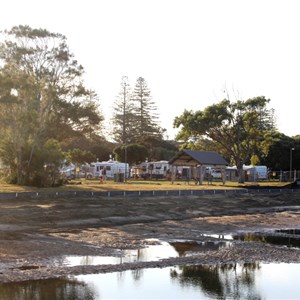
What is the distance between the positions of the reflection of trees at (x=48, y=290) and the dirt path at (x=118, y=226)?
0.60m

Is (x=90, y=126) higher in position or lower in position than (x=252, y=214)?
higher

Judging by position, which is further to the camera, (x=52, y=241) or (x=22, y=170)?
(x=22, y=170)

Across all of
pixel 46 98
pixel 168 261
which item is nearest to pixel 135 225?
pixel 168 261

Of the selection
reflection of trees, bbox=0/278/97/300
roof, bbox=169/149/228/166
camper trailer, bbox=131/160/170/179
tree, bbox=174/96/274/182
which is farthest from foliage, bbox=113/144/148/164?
reflection of trees, bbox=0/278/97/300

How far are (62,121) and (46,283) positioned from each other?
1911 inches

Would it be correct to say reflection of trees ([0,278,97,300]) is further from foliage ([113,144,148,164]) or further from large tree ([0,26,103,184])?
foliage ([113,144,148,164])

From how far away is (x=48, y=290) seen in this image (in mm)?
14859

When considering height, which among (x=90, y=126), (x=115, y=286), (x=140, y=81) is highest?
(x=140, y=81)

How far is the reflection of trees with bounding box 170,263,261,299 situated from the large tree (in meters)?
29.6

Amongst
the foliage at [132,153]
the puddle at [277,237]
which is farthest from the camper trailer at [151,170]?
the puddle at [277,237]

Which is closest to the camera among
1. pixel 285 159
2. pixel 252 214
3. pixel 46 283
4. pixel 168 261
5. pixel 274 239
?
pixel 46 283

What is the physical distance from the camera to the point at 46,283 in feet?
50.8

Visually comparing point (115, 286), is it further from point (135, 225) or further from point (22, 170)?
point (22, 170)

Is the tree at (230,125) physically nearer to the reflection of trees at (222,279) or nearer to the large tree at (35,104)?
the large tree at (35,104)
